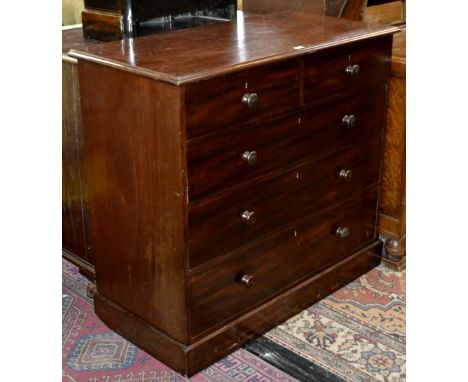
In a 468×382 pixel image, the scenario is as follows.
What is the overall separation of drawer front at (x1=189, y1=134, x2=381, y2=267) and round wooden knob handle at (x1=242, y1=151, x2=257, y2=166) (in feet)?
0.29

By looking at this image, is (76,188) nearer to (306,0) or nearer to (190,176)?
(190,176)

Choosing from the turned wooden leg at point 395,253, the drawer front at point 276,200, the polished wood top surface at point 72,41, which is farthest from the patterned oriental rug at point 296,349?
the polished wood top surface at point 72,41

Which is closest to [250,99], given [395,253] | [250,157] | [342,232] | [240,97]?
[240,97]

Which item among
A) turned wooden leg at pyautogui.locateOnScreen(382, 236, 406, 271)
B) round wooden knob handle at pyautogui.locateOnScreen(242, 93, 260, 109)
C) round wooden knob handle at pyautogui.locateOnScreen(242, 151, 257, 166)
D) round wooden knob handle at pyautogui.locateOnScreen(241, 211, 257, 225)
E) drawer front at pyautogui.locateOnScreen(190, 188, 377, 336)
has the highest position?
round wooden knob handle at pyautogui.locateOnScreen(242, 93, 260, 109)

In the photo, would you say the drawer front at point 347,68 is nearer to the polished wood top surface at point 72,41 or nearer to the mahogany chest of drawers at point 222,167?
the mahogany chest of drawers at point 222,167

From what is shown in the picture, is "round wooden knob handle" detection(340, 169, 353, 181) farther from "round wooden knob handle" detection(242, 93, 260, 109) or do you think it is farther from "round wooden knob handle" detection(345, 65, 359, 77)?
"round wooden knob handle" detection(242, 93, 260, 109)

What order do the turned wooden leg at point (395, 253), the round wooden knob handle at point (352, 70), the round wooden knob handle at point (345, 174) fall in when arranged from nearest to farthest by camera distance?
the round wooden knob handle at point (352, 70)
the round wooden knob handle at point (345, 174)
the turned wooden leg at point (395, 253)

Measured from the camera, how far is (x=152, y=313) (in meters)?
2.29

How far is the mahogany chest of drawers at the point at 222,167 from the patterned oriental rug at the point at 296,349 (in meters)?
0.06

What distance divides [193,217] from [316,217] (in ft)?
2.19

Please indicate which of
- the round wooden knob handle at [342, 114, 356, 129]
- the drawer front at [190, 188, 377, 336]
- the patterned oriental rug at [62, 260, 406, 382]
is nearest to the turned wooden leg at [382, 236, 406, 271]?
the drawer front at [190, 188, 377, 336]

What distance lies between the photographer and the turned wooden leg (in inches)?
113

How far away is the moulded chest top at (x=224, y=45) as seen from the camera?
1.96 meters
